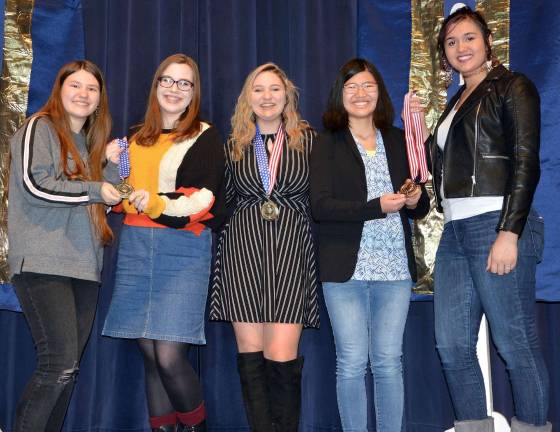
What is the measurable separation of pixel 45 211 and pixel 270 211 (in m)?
0.92

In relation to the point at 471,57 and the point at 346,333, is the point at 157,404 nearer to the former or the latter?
the point at 346,333

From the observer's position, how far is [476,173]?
7.82ft

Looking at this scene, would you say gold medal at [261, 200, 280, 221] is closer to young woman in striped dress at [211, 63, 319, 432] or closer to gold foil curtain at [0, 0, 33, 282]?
young woman in striped dress at [211, 63, 319, 432]

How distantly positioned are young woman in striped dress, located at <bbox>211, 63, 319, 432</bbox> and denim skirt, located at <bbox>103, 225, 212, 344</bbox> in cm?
11

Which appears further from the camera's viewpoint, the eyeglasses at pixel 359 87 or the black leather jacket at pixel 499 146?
the eyeglasses at pixel 359 87

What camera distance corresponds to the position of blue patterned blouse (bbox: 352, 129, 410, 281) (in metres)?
2.63

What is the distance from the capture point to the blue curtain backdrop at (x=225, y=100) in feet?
10.5

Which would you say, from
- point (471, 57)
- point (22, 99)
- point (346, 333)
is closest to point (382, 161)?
point (471, 57)

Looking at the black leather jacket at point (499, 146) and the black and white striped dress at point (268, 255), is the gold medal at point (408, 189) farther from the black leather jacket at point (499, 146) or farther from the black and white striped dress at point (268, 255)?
the black and white striped dress at point (268, 255)

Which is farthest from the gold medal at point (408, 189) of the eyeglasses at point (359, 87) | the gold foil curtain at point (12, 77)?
the gold foil curtain at point (12, 77)

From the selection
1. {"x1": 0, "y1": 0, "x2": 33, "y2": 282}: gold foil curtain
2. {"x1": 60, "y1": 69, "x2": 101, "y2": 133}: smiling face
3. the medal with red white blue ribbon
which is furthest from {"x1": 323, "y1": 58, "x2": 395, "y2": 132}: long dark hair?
{"x1": 0, "y1": 0, "x2": 33, "y2": 282}: gold foil curtain

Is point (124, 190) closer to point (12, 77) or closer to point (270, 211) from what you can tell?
point (270, 211)

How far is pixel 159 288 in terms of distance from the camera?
8.95ft

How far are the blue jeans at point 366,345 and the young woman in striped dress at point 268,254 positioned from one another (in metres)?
0.19
